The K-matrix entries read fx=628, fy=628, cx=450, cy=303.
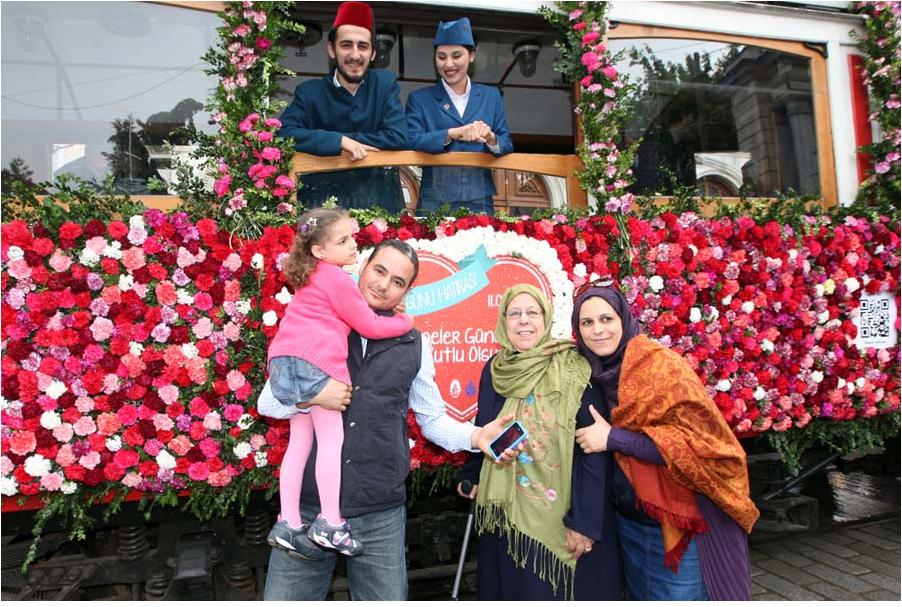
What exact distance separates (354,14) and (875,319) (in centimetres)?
393

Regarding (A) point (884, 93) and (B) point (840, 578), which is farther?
(A) point (884, 93)

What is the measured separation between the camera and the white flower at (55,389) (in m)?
2.90

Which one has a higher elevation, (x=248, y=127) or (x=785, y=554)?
(x=248, y=127)

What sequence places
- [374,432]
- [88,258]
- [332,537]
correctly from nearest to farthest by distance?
[332,537]
[374,432]
[88,258]

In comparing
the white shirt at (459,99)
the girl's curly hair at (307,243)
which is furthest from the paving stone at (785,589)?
the white shirt at (459,99)

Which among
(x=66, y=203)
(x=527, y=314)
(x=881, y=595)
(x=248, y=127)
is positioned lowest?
(x=881, y=595)

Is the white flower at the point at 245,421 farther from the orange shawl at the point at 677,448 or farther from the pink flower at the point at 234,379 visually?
the orange shawl at the point at 677,448

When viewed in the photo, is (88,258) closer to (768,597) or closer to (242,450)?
(242,450)

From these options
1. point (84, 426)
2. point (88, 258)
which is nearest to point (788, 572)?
point (84, 426)

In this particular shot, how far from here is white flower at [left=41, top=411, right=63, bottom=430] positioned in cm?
Result: 289

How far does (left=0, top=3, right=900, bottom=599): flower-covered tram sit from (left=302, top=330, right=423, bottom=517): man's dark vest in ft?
3.63

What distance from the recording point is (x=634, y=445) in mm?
2250

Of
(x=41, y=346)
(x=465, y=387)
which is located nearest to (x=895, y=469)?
(x=465, y=387)


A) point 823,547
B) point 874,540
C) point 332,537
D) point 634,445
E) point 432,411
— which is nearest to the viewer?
point 332,537
